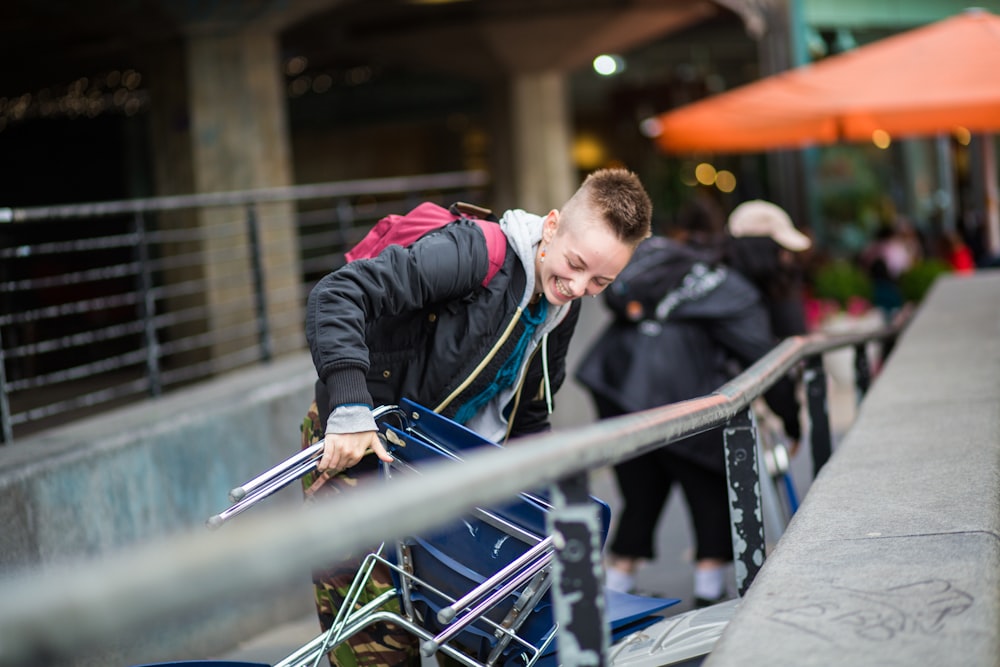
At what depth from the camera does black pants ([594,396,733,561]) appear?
4973mm

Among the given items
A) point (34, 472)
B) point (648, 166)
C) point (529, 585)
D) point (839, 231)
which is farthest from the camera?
point (648, 166)

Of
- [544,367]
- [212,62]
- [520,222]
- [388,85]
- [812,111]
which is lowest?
[544,367]


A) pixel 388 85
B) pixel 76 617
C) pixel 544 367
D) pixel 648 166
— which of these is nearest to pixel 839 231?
pixel 648 166

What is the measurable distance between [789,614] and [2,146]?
21.2 meters

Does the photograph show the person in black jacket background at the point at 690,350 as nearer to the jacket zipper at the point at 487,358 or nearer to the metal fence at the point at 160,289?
the metal fence at the point at 160,289

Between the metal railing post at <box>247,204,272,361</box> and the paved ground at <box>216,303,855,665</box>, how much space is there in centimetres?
171

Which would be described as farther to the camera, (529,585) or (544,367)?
(544,367)

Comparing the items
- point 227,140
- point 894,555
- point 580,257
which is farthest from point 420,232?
point 227,140

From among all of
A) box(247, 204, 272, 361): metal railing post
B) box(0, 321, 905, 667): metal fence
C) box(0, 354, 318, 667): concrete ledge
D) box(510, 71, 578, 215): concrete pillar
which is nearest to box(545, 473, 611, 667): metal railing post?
box(0, 321, 905, 667): metal fence

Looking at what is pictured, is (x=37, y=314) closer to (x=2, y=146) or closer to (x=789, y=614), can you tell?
(x=789, y=614)

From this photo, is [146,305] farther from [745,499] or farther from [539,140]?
[539,140]

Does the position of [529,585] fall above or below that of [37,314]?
below

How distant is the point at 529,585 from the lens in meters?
2.58

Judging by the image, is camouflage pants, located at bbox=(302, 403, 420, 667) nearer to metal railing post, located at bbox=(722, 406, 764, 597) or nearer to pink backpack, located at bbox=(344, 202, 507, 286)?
pink backpack, located at bbox=(344, 202, 507, 286)
